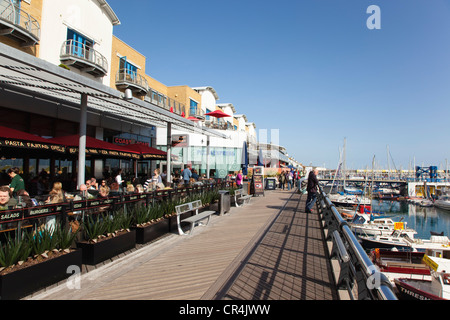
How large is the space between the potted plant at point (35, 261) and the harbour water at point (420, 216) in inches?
1280

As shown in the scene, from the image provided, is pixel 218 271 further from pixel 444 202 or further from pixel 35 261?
pixel 444 202

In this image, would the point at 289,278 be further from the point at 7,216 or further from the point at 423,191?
the point at 423,191

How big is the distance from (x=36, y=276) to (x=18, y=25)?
496 inches

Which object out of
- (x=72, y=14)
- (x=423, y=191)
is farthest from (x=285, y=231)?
(x=423, y=191)

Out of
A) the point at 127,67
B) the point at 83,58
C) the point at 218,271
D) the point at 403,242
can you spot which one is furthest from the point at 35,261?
the point at 403,242

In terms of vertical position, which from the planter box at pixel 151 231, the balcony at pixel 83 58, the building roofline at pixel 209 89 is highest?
the building roofline at pixel 209 89

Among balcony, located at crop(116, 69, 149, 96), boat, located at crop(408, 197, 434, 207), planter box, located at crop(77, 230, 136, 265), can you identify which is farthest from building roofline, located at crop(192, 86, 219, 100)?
boat, located at crop(408, 197, 434, 207)

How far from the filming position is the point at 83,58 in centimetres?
1527

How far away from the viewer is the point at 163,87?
3017 cm

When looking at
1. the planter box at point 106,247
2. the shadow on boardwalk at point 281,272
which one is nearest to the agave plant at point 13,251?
the planter box at point 106,247

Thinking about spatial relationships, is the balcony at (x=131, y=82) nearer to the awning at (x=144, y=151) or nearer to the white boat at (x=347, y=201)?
the awning at (x=144, y=151)

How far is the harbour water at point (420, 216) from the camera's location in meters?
36.0

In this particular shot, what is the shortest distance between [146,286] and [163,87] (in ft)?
94.2

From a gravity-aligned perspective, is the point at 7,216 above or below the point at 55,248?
above
